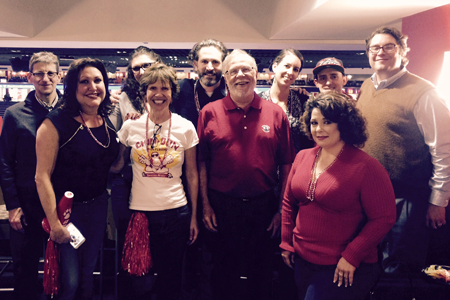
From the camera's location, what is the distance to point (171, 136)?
5.91ft

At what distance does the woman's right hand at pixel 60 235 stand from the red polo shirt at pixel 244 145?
921mm

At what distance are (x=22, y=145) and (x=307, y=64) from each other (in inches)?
217

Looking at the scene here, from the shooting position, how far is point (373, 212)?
1417mm

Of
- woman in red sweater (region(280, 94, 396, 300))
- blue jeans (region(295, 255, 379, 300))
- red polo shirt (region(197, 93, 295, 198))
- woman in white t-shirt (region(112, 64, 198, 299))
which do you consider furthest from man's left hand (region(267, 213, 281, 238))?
woman in white t-shirt (region(112, 64, 198, 299))

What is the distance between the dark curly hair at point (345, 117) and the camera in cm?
152

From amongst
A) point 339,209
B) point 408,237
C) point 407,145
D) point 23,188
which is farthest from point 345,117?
point 23,188

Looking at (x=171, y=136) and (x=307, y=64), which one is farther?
(x=307, y=64)

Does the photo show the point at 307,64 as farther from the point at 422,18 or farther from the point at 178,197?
the point at 178,197

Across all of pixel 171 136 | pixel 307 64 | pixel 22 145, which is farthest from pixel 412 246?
pixel 307 64

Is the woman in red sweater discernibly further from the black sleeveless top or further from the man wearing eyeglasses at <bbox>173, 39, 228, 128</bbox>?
the black sleeveless top

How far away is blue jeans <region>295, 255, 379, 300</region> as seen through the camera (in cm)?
143

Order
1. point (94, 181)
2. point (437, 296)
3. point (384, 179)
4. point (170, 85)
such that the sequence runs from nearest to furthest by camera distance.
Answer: point (384, 179) → point (94, 181) → point (170, 85) → point (437, 296)

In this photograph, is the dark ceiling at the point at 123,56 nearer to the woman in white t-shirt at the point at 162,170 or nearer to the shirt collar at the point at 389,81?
the shirt collar at the point at 389,81

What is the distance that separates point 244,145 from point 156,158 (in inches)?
23.1
